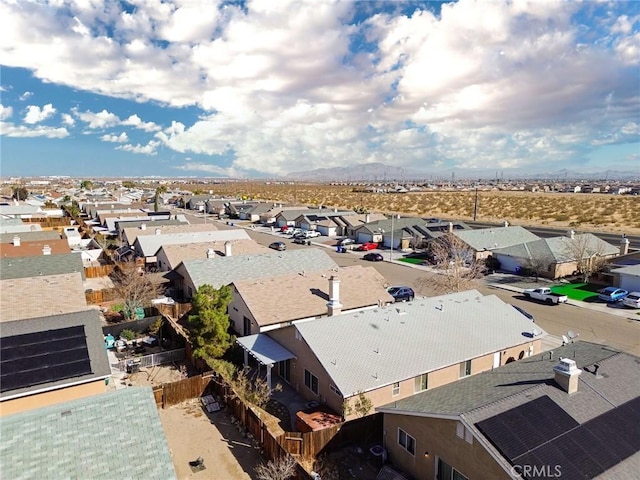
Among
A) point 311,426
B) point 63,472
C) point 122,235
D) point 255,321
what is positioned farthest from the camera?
point 122,235

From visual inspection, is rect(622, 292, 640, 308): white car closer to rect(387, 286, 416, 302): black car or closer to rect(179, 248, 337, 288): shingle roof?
rect(387, 286, 416, 302): black car

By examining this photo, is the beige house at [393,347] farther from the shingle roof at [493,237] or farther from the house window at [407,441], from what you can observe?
the shingle roof at [493,237]

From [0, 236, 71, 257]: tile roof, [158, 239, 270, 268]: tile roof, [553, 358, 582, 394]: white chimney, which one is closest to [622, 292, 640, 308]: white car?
[553, 358, 582, 394]: white chimney

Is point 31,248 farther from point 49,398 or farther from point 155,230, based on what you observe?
point 49,398

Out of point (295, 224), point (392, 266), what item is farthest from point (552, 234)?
point (295, 224)

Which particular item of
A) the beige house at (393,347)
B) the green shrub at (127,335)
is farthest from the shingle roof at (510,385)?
the green shrub at (127,335)

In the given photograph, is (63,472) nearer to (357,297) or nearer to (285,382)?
(285,382)
